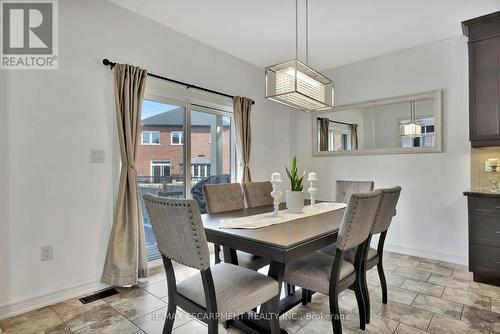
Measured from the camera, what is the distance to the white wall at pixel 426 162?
3139 millimetres

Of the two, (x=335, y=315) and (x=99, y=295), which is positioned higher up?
(x=335, y=315)

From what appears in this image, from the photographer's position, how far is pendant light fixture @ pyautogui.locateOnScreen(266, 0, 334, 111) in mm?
2117

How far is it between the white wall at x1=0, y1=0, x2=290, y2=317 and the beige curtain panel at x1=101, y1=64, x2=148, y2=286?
12 cm

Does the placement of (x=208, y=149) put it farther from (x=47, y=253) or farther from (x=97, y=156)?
(x=47, y=253)

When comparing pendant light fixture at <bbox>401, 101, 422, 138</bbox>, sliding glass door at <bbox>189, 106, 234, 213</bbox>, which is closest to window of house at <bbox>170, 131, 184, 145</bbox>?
sliding glass door at <bbox>189, 106, 234, 213</bbox>

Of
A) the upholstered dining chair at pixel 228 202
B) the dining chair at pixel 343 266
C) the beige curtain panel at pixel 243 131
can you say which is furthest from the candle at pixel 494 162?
the beige curtain panel at pixel 243 131

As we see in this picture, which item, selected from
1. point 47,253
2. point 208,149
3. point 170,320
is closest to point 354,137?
point 208,149

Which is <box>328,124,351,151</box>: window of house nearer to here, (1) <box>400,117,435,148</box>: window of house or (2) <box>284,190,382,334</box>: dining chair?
(1) <box>400,117,435,148</box>: window of house

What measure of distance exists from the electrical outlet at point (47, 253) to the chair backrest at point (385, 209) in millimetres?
2550

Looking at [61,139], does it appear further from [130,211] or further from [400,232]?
[400,232]

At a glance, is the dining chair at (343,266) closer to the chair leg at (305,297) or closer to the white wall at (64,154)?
the chair leg at (305,297)

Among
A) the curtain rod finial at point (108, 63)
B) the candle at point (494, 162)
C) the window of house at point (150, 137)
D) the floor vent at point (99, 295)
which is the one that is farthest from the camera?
the window of house at point (150, 137)

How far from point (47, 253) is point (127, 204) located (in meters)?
0.70

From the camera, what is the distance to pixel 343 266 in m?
1.78
